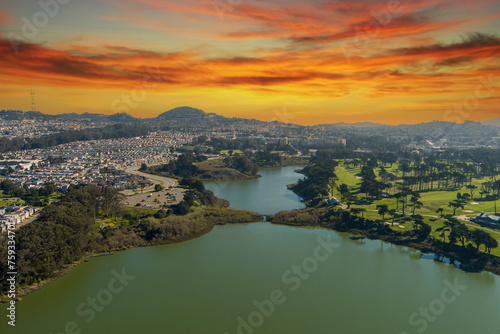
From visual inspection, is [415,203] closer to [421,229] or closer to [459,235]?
[421,229]

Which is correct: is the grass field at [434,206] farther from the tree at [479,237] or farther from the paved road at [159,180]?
the paved road at [159,180]

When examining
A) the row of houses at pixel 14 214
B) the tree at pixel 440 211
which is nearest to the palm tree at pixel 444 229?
Answer: the tree at pixel 440 211

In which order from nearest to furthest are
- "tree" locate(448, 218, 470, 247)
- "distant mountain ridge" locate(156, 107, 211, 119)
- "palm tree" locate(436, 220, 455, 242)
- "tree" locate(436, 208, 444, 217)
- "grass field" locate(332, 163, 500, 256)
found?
1. "tree" locate(448, 218, 470, 247)
2. "palm tree" locate(436, 220, 455, 242)
3. "grass field" locate(332, 163, 500, 256)
4. "tree" locate(436, 208, 444, 217)
5. "distant mountain ridge" locate(156, 107, 211, 119)

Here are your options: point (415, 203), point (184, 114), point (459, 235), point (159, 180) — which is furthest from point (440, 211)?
point (184, 114)

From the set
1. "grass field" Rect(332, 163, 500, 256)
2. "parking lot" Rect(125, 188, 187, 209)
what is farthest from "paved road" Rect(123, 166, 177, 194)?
"grass field" Rect(332, 163, 500, 256)

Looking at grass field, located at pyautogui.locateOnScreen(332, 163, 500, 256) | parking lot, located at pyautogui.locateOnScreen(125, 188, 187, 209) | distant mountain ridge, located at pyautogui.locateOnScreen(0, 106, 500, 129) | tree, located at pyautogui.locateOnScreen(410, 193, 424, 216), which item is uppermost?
distant mountain ridge, located at pyautogui.locateOnScreen(0, 106, 500, 129)

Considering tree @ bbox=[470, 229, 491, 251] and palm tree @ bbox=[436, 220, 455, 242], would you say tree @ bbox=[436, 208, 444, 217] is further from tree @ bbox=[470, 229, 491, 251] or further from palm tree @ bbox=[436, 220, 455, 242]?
tree @ bbox=[470, 229, 491, 251]

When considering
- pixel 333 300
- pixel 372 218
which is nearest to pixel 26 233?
pixel 333 300

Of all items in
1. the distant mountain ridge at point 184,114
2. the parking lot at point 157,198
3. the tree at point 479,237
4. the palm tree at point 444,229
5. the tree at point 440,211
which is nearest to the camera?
the tree at point 479,237
